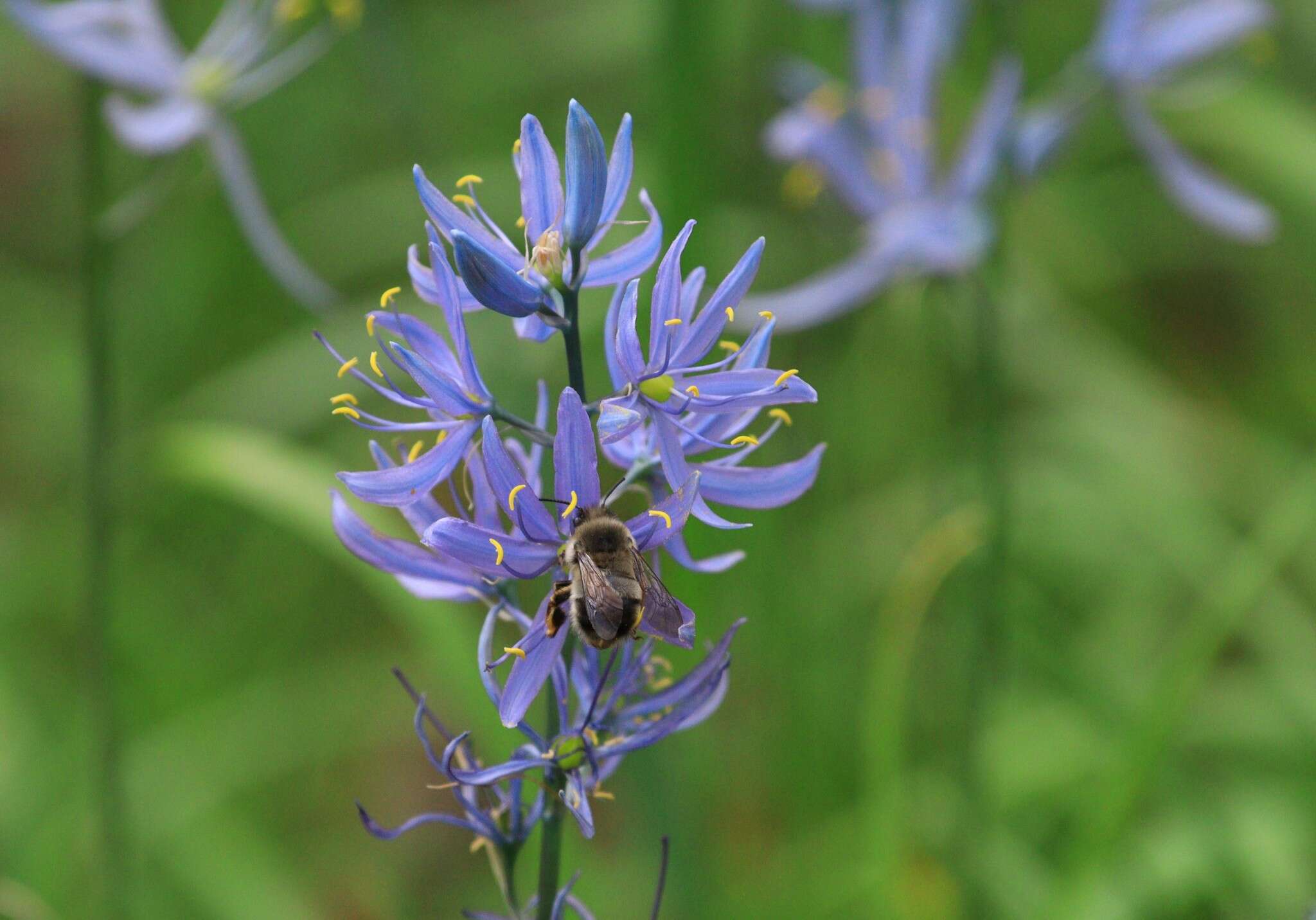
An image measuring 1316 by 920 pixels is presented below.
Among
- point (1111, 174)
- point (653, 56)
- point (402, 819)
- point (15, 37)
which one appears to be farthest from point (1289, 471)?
point (15, 37)

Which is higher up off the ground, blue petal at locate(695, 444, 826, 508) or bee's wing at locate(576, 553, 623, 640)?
blue petal at locate(695, 444, 826, 508)

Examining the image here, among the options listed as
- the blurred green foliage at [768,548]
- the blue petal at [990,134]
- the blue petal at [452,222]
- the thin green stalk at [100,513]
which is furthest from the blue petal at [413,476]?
the blue petal at [990,134]

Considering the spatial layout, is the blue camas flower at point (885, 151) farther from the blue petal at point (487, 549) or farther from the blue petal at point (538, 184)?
the blue petal at point (487, 549)

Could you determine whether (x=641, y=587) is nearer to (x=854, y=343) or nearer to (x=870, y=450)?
A: (x=854, y=343)

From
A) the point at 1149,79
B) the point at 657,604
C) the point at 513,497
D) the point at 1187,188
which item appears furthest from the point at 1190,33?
the point at 513,497

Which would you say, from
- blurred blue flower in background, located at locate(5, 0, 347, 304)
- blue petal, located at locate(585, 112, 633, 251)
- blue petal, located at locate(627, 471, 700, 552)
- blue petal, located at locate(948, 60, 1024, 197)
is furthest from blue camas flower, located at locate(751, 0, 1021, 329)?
blue petal, located at locate(627, 471, 700, 552)

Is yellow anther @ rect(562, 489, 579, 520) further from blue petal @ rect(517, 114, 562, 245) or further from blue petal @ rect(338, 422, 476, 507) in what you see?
blue petal @ rect(517, 114, 562, 245)

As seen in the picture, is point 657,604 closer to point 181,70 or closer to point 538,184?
point 538,184
